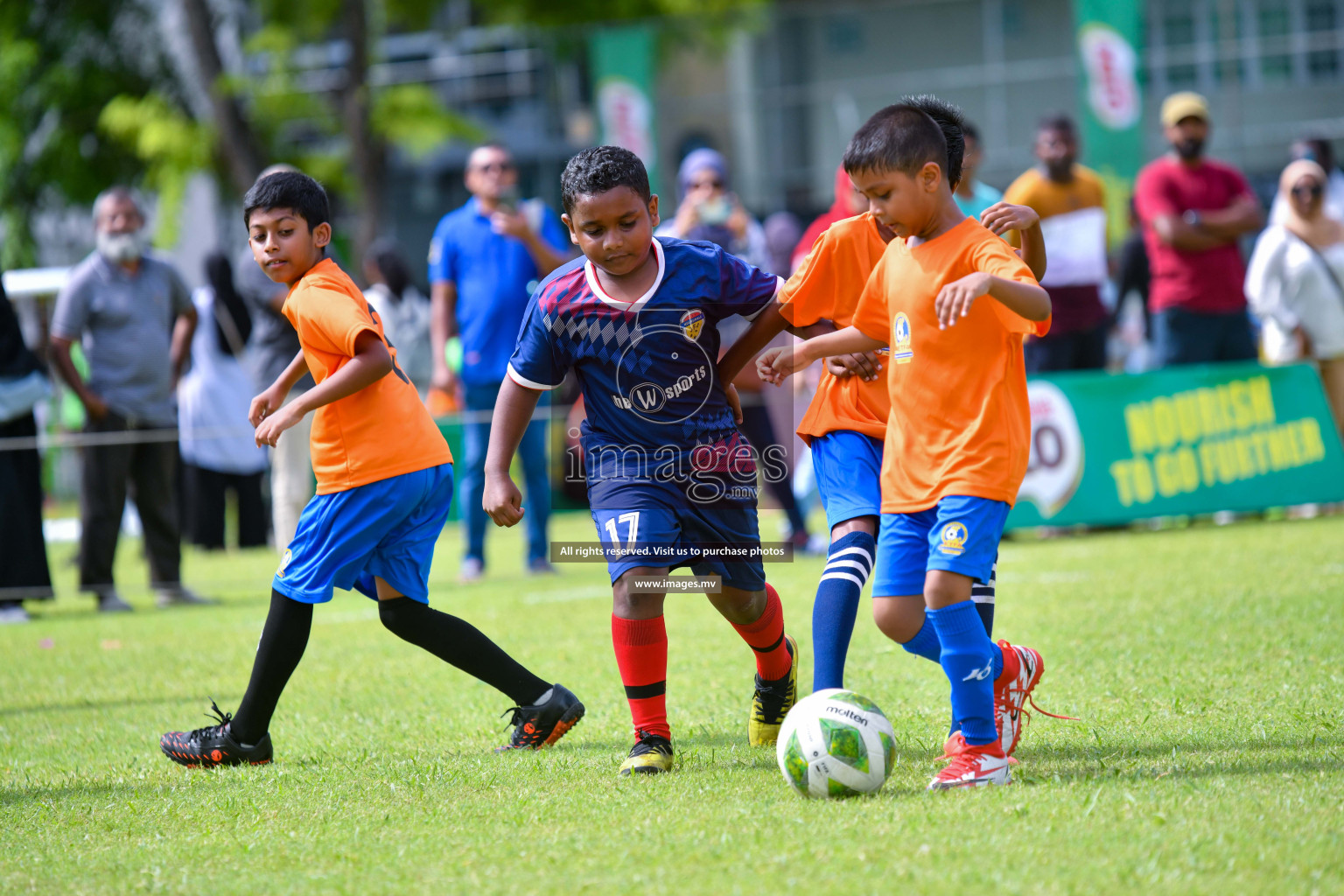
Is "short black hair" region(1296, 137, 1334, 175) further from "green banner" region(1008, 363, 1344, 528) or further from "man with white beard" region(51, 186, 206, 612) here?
"man with white beard" region(51, 186, 206, 612)

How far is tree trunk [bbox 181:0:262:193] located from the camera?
21.4 metres

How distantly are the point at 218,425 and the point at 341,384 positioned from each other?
26.3 feet

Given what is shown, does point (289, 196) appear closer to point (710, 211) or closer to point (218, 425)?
point (710, 211)

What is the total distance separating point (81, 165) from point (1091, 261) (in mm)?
19606

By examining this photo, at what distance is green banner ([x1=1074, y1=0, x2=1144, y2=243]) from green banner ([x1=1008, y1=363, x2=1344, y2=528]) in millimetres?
6807

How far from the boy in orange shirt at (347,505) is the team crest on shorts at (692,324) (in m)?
0.99

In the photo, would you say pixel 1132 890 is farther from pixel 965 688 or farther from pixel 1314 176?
pixel 1314 176

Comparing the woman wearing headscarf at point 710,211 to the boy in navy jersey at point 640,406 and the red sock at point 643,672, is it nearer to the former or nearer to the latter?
the boy in navy jersey at point 640,406

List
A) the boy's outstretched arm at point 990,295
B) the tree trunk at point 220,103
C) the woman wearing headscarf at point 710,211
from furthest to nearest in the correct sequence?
the tree trunk at point 220,103
the woman wearing headscarf at point 710,211
the boy's outstretched arm at point 990,295

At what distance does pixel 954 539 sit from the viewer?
3.53 meters

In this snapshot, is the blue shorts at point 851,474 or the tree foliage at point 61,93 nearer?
the blue shorts at point 851,474

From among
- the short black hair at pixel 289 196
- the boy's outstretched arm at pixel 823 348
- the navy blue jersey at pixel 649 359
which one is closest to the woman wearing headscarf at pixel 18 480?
the short black hair at pixel 289 196

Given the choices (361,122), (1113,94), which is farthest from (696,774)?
(361,122)

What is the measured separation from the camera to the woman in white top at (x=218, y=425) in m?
11.5
